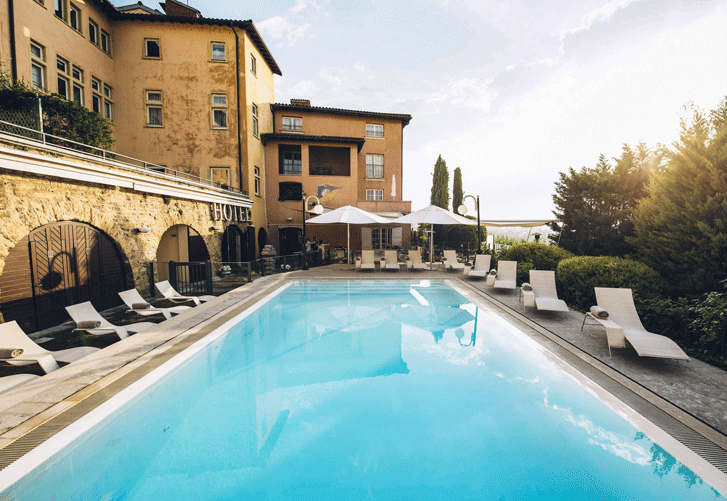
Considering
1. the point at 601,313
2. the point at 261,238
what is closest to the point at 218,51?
the point at 261,238

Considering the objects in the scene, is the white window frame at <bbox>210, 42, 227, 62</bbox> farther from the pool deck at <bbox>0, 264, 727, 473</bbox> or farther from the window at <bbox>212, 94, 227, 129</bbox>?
the pool deck at <bbox>0, 264, 727, 473</bbox>

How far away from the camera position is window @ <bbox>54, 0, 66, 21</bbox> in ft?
43.8

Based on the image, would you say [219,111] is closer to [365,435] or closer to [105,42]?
[105,42]

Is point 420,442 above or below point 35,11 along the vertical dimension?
below

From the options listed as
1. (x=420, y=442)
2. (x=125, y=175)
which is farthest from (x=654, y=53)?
(x=125, y=175)

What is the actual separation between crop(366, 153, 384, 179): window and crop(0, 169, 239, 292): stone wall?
49.9 ft

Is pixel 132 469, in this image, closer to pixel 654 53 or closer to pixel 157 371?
pixel 157 371

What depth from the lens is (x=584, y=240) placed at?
1092 cm

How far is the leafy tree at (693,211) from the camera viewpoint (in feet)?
19.4

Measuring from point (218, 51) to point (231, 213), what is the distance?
10.3 metres

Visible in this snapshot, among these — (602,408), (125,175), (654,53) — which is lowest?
(602,408)

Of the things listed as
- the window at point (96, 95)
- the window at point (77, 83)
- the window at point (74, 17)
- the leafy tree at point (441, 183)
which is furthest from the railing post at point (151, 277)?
the leafy tree at point (441, 183)

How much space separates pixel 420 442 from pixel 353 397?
1323 millimetres

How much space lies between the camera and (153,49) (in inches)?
699
